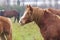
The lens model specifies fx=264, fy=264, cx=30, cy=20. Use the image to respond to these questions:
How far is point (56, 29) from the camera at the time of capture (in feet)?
27.3

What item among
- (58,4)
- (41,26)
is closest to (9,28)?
(41,26)

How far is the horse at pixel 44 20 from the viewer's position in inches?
327

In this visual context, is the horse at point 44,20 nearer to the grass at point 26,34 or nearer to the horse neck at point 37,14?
the horse neck at point 37,14

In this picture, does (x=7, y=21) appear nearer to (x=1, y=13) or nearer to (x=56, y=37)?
(x=56, y=37)

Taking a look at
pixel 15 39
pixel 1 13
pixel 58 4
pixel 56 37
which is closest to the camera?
pixel 56 37

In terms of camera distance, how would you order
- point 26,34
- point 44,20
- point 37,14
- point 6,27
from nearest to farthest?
1. point 37,14
2. point 44,20
3. point 6,27
4. point 26,34

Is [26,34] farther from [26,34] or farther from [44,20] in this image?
[44,20]

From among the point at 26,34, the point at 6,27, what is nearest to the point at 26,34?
the point at 26,34

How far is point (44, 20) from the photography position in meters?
8.50

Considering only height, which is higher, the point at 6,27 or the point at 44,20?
the point at 44,20

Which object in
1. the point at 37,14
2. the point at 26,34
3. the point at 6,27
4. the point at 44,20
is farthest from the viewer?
the point at 26,34

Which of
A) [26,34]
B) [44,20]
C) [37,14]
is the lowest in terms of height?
[26,34]

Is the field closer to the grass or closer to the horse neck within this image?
the grass

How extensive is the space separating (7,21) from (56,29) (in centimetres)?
223
